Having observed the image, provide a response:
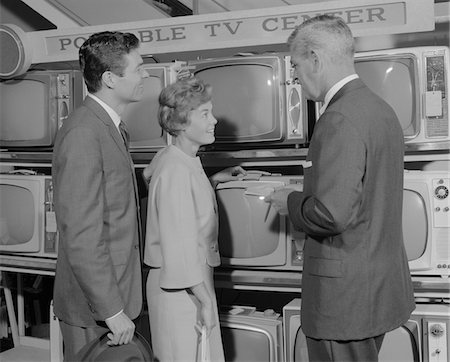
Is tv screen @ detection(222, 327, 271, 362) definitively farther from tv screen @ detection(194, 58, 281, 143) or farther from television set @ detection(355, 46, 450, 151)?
television set @ detection(355, 46, 450, 151)

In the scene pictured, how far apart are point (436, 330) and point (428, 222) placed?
49 centimetres

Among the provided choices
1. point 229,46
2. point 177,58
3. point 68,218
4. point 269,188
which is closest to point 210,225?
point 269,188

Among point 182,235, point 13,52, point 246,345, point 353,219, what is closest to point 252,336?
point 246,345

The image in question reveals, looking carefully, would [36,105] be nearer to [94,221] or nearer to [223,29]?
[223,29]

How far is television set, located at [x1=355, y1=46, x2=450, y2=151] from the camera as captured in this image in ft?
9.96

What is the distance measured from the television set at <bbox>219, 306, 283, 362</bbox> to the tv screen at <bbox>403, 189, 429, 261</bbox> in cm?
74

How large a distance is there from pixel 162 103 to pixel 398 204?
1075mm

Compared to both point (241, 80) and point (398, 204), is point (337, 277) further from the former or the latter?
point (241, 80)

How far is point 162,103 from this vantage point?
8.98ft

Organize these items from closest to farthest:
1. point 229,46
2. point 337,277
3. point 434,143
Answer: point 337,277 → point 434,143 → point 229,46

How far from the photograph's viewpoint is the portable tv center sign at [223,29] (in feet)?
10.1

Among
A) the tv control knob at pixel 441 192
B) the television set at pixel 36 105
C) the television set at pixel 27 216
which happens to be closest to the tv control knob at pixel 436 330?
the tv control knob at pixel 441 192

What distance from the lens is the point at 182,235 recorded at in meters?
2.57

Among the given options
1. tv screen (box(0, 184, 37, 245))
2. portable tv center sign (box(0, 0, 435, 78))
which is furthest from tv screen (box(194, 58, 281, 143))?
tv screen (box(0, 184, 37, 245))
